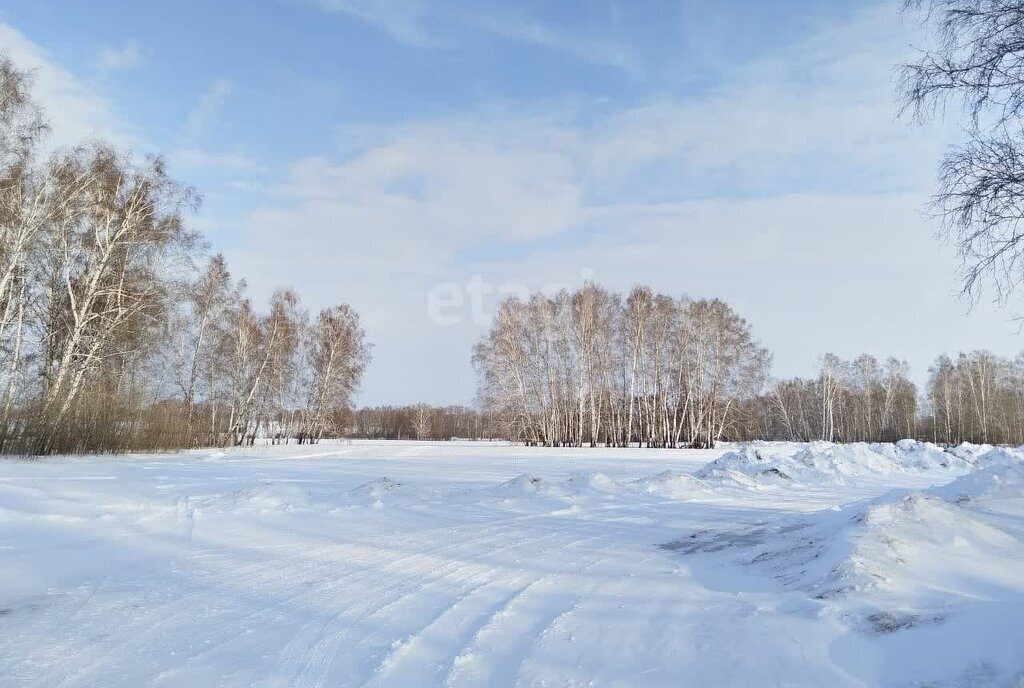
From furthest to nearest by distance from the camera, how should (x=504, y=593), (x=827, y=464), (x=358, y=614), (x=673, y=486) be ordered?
(x=827, y=464)
(x=673, y=486)
(x=504, y=593)
(x=358, y=614)

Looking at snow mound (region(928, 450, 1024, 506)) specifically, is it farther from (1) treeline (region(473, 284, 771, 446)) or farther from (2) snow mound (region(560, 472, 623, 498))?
(1) treeline (region(473, 284, 771, 446))

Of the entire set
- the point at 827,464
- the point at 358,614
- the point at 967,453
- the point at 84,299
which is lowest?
the point at 358,614

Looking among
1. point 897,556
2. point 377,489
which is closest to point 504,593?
point 897,556

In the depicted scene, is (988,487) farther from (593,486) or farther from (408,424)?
(408,424)

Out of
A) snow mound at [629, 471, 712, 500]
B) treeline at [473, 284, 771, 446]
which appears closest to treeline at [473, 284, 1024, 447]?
treeline at [473, 284, 771, 446]

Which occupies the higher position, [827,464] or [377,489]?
[827,464]

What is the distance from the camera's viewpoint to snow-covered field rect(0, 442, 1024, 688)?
2.95 meters

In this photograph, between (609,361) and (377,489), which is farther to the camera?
(609,361)

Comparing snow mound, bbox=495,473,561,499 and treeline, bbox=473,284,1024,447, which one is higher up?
treeline, bbox=473,284,1024,447

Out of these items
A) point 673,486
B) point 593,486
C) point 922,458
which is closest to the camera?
point 593,486

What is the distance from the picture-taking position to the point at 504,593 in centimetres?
438

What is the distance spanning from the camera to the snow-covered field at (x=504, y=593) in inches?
116

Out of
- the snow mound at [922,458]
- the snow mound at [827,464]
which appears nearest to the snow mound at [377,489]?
the snow mound at [827,464]

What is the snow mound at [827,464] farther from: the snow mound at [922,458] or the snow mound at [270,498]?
the snow mound at [270,498]
